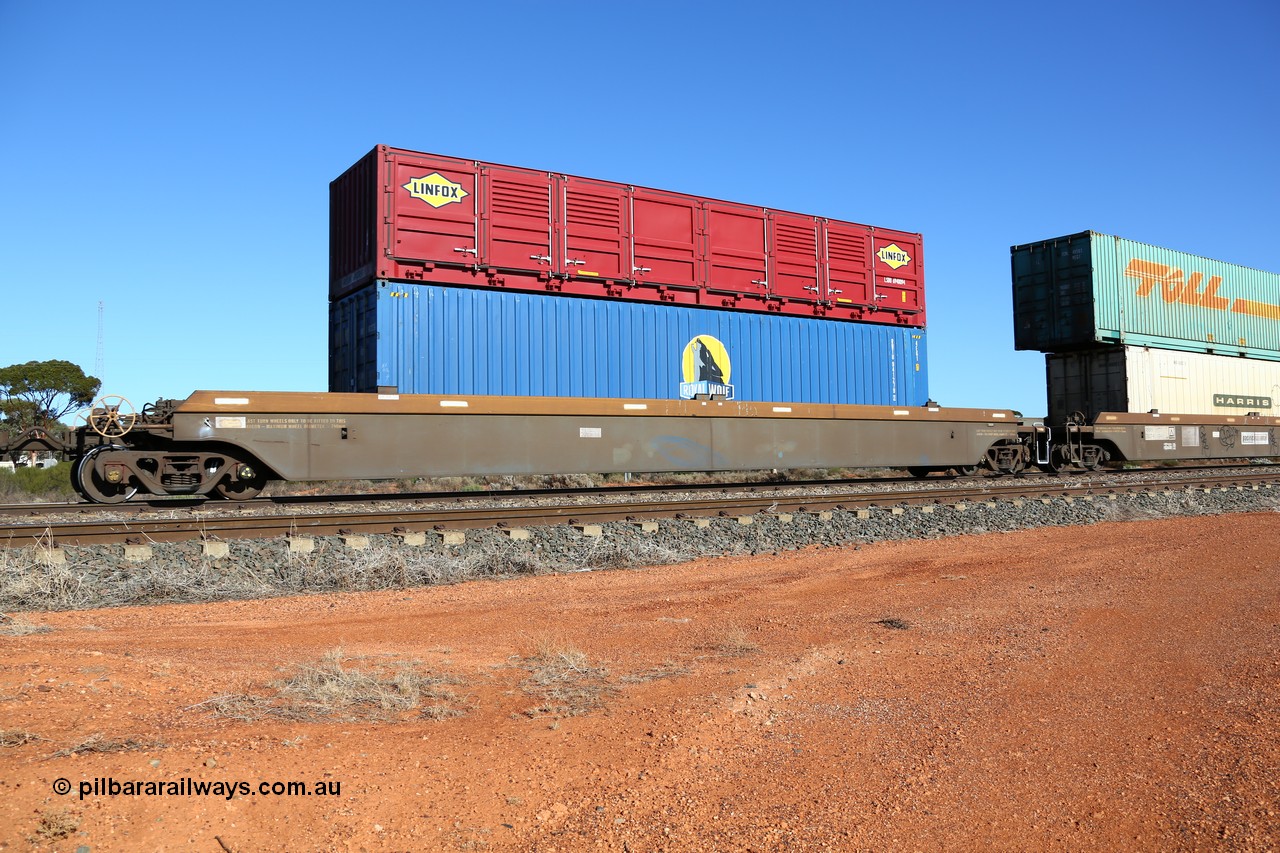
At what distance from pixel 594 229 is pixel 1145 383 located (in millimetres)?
14302

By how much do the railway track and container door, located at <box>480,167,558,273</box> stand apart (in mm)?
4418

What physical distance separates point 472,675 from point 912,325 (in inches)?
590

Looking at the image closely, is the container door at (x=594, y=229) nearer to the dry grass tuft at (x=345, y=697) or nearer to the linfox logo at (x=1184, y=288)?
the dry grass tuft at (x=345, y=697)

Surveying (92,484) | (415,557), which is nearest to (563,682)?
(415,557)

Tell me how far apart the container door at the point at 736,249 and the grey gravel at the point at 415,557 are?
5.73 m

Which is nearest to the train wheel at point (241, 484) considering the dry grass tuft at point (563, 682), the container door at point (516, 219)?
the container door at point (516, 219)

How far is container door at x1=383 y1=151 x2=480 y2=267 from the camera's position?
1255 cm

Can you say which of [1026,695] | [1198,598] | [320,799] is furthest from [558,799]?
[1198,598]

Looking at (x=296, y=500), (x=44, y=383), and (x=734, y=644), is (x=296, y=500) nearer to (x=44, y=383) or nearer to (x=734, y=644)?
(x=734, y=644)

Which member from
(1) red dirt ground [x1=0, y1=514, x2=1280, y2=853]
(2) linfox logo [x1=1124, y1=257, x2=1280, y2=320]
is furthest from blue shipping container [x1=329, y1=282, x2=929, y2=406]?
(2) linfox logo [x1=1124, y1=257, x2=1280, y2=320]

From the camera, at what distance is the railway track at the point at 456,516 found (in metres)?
7.64

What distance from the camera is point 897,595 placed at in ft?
22.8

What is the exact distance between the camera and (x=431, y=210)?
1281 centimetres

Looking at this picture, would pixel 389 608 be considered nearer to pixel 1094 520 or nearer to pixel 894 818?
pixel 894 818
